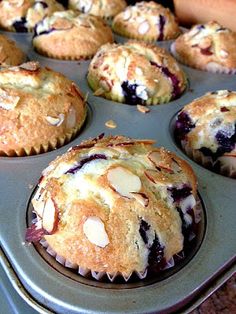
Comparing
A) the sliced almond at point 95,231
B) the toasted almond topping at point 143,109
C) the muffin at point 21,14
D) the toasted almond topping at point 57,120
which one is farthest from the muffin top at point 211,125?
the muffin at point 21,14

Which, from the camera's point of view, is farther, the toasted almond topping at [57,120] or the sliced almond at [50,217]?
the toasted almond topping at [57,120]

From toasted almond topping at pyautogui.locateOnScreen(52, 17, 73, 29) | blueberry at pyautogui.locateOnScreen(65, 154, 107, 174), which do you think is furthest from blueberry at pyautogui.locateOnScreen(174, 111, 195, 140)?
toasted almond topping at pyautogui.locateOnScreen(52, 17, 73, 29)

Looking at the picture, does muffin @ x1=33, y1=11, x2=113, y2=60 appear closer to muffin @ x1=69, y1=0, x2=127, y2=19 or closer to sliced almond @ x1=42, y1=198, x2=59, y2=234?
muffin @ x1=69, y1=0, x2=127, y2=19

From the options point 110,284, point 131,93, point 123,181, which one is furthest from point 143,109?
point 110,284

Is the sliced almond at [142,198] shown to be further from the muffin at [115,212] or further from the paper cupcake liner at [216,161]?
the paper cupcake liner at [216,161]

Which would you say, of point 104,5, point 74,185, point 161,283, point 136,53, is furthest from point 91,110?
point 104,5

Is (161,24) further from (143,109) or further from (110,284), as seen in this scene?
(110,284)
